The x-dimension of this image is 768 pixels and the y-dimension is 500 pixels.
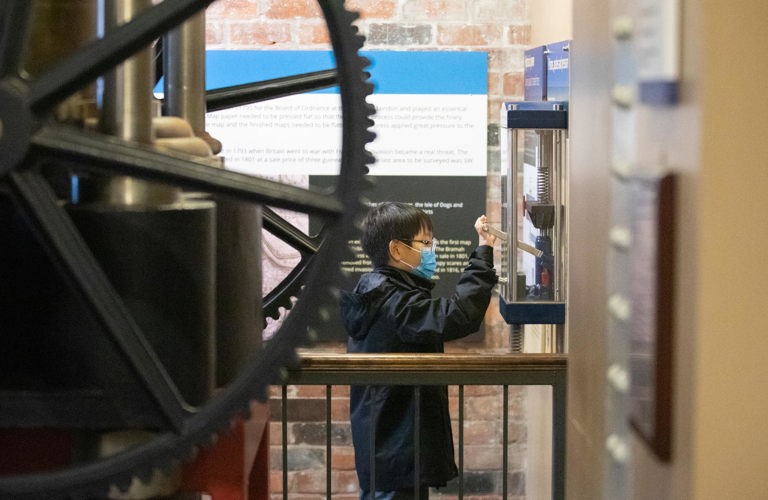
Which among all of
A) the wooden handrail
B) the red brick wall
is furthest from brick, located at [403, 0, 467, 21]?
the wooden handrail

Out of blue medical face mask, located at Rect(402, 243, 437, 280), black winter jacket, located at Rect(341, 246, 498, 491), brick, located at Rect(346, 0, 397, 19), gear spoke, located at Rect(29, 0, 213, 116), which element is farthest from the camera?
brick, located at Rect(346, 0, 397, 19)

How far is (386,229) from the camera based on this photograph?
8.83ft

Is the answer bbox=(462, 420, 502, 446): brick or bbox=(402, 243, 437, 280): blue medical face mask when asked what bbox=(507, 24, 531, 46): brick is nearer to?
bbox=(402, 243, 437, 280): blue medical face mask

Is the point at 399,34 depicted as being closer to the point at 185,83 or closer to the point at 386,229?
the point at 386,229

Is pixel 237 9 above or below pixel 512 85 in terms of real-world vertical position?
above

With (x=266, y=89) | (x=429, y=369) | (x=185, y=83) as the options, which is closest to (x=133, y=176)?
(x=185, y=83)

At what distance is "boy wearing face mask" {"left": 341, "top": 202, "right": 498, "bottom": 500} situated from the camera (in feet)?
8.59

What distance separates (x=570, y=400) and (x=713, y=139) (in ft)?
1.28

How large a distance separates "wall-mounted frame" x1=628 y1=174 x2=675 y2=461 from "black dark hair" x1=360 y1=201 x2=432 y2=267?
6.13 feet

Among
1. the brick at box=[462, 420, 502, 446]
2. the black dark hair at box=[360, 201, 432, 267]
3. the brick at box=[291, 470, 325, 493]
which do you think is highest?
the black dark hair at box=[360, 201, 432, 267]

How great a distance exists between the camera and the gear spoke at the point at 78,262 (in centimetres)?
72

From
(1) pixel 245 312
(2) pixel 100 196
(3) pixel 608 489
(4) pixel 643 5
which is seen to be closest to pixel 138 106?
(2) pixel 100 196

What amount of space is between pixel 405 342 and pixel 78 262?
199 cm

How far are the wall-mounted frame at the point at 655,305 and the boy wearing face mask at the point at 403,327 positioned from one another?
5.84ft
